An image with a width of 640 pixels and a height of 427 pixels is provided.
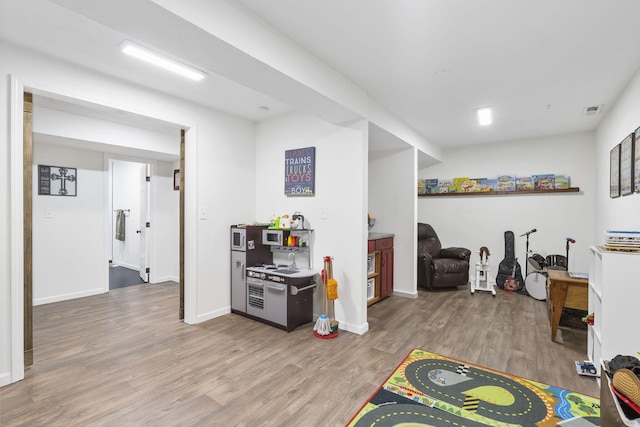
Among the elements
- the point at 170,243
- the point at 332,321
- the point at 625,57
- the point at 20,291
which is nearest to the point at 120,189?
the point at 170,243

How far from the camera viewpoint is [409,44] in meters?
2.30

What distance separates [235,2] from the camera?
1.85 m

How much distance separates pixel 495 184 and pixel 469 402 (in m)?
4.48

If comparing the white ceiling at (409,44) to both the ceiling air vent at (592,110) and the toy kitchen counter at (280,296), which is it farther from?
the toy kitchen counter at (280,296)

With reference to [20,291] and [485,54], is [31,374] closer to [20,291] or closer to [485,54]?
[20,291]

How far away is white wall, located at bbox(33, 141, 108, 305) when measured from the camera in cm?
418

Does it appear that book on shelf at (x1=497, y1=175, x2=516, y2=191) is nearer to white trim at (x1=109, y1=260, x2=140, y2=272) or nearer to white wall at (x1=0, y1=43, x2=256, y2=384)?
white wall at (x1=0, y1=43, x2=256, y2=384)

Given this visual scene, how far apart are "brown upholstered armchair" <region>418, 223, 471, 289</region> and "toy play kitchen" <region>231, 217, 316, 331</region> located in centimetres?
238

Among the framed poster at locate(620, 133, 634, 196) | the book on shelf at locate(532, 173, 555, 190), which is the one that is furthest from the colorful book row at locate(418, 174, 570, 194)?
the framed poster at locate(620, 133, 634, 196)

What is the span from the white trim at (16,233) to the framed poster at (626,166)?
16.7 ft

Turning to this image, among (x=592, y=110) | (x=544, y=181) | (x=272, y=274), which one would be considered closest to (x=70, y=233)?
(x=272, y=274)

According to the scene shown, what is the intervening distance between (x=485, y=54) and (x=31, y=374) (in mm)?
4417

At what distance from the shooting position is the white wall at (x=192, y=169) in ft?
7.26

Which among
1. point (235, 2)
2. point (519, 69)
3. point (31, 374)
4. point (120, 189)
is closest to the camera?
point (235, 2)
